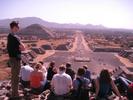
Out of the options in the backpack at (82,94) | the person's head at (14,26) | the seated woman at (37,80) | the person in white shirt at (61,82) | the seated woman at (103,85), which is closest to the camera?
the person's head at (14,26)

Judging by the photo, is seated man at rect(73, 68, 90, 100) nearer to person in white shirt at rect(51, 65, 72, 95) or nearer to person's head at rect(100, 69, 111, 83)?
person in white shirt at rect(51, 65, 72, 95)

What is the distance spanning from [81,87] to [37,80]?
1.91 meters

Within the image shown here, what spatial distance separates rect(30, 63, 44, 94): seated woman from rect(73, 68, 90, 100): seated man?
5.06 feet

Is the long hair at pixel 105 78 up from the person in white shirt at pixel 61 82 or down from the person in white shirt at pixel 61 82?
up

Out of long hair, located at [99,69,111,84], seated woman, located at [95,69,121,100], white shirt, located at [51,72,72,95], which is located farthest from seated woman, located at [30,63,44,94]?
long hair, located at [99,69,111,84]

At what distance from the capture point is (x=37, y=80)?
1053 cm

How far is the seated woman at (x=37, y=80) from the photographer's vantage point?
10461mm

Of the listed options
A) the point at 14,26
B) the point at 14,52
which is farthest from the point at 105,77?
the point at 14,26

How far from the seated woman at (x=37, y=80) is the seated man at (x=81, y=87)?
1543 millimetres

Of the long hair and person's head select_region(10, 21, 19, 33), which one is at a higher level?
person's head select_region(10, 21, 19, 33)

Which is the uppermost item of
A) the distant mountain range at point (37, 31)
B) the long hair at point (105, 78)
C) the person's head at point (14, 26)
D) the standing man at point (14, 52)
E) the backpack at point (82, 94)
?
the person's head at point (14, 26)

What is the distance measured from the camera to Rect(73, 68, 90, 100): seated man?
9.39 meters

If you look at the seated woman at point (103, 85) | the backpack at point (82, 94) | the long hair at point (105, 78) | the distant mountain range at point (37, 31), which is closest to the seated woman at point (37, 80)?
the backpack at point (82, 94)

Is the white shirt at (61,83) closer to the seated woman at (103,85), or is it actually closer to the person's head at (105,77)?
the seated woman at (103,85)
